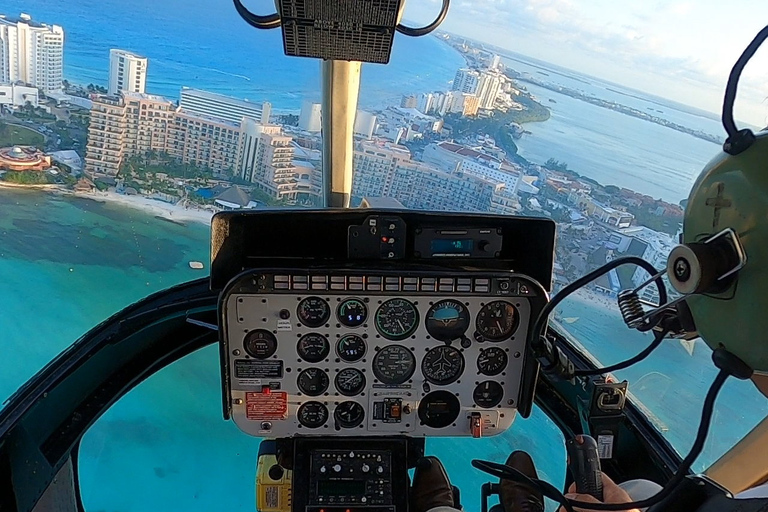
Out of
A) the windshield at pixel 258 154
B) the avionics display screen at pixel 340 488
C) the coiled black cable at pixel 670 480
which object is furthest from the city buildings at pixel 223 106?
the coiled black cable at pixel 670 480

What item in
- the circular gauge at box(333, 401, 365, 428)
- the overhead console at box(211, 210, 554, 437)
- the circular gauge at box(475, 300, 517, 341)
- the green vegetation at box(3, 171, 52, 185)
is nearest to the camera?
the overhead console at box(211, 210, 554, 437)

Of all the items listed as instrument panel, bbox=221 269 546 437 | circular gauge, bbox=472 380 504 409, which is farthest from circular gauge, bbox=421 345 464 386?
circular gauge, bbox=472 380 504 409

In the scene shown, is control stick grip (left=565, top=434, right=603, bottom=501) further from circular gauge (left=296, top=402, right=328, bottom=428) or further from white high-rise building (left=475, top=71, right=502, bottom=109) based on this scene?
white high-rise building (left=475, top=71, right=502, bottom=109)

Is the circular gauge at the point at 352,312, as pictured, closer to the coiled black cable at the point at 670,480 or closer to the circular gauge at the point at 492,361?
the circular gauge at the point at 492,361

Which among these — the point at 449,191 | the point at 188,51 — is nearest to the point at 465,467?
the point at 449,191

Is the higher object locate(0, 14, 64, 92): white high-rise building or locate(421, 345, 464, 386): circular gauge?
locate(0, 14, 64, 92): white high-rise building
